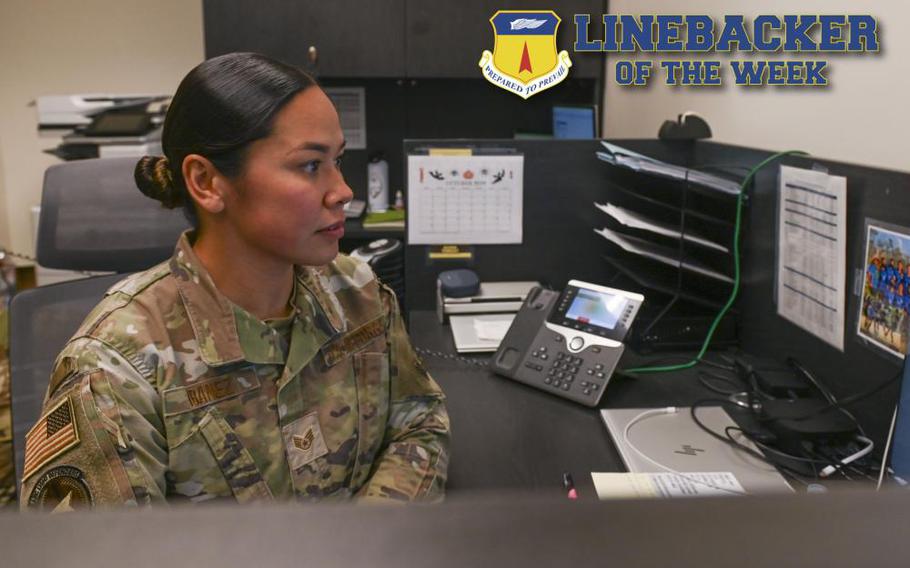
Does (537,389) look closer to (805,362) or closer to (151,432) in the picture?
(805,362)

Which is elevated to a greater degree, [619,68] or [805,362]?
[619,68]

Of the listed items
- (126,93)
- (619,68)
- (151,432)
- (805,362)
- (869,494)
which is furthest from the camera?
(126,93)

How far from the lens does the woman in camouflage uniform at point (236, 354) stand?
0.93m

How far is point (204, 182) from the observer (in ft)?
3.51

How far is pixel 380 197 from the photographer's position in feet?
10.2

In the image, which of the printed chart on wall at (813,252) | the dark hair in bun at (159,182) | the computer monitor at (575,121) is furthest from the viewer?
the computer monitor at (575,121)

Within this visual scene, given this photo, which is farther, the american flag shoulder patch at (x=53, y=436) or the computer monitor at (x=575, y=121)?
the computer monitor at (x=575, y=121)

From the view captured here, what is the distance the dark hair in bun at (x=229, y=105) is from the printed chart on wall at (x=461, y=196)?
31.2 inches

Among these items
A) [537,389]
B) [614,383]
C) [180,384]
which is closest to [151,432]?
[180,384]

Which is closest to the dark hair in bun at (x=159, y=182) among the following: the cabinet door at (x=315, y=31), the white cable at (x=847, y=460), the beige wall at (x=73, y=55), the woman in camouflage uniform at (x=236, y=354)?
the woman in camouflage uniform at (x=236, y=354)

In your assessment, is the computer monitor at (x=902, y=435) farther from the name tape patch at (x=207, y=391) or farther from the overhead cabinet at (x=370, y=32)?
the overhead cabinet at (x=370, y=32)

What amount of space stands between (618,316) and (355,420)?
21.2 inches

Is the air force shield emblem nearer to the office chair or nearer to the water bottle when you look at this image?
the water bottle

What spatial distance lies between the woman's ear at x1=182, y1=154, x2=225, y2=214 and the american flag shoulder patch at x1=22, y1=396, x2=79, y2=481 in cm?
31
